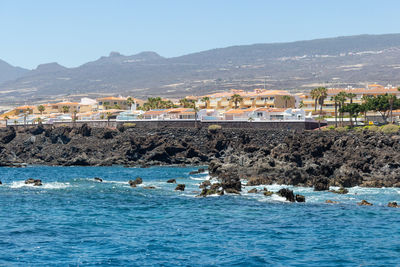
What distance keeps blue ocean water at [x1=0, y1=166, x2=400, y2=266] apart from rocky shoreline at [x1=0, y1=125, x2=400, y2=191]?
6.90m

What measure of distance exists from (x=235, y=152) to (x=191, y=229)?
59.7 m

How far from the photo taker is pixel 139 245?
33750 mm

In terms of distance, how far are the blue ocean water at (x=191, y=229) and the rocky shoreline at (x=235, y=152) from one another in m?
6.90

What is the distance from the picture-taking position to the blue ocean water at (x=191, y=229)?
31.0 meters

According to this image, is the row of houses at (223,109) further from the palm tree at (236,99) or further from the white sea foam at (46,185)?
the white sea foam at (46,185)

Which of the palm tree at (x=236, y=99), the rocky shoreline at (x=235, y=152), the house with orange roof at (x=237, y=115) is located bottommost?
the rocky shoreline at (x=235, y=152)

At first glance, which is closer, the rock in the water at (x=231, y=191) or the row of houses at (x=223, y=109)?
the rock in the water at (x=231, y=191)

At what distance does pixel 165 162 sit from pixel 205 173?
19067mm

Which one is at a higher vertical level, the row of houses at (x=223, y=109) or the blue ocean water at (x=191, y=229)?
the row of houses at (x=223, y=109)

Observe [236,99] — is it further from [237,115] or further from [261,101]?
[237,115]

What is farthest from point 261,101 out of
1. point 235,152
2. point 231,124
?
point 235,152

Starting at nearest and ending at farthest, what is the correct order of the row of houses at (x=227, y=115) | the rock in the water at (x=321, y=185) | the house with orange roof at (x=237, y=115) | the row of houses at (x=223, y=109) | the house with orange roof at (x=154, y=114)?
the rock in the water at (x=321, y=185) < the row of houses at (x=227, y=115) < the house with orange roof at (x=237, y=115) < the row of houses at (x=223, y=109) < the house with orange roof at (x=154, y=114)

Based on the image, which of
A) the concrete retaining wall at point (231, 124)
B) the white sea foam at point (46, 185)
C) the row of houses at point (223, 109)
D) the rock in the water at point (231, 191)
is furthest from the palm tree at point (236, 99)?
the rock in the water at point (231, 191)

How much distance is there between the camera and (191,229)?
1512 inches
